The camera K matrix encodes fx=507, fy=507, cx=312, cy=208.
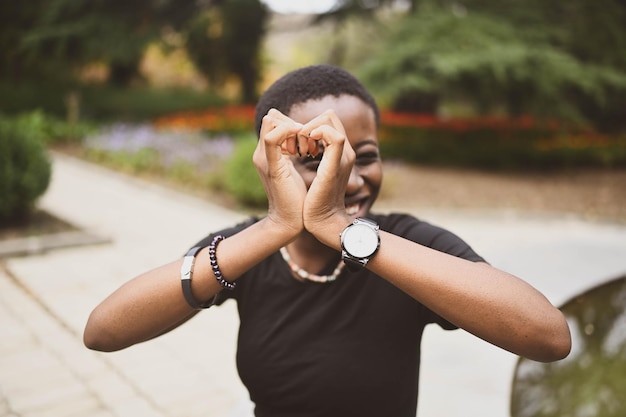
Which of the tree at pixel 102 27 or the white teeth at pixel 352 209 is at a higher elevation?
the tree at pixel 102 27

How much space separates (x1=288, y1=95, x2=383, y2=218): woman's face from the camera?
132 cm

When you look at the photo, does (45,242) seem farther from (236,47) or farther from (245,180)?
(236,47)

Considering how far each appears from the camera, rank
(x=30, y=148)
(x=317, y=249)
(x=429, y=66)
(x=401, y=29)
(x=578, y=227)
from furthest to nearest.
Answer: (x=401, y=29) < (x=429, y=66) < (x=578, y=227) < (x=30, y=148) < (x=317, y=249)

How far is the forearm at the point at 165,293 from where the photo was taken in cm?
122

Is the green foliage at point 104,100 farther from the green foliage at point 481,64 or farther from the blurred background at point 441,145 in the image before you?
the green foliage at point 481,64

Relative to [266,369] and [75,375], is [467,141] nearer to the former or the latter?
[75,375]

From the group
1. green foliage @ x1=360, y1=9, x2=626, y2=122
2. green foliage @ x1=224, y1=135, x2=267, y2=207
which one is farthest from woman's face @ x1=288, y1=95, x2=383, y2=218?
green foliage @ x1=360, y1=9, x2=626, y2=122

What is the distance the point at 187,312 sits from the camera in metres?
1.31

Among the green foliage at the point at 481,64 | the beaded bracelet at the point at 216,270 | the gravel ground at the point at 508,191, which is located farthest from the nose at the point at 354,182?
the green foliage at the point at 481,64

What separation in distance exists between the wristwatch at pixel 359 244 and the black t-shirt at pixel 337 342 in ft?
0.74

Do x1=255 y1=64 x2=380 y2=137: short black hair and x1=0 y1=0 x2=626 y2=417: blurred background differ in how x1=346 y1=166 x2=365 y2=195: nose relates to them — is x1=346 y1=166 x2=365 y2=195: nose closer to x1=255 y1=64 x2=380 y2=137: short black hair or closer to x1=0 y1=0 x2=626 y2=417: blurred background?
x1=255 y1=64 x2=380 y2=137: short black hair

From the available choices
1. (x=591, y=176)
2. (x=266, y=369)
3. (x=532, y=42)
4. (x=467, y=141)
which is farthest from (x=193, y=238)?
(x=591, y=176)

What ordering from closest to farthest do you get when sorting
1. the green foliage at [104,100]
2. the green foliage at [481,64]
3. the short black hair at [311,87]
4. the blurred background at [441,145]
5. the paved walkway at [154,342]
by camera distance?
the short black hair at [311,87]
the paved walkway at [154,342]
the blurred background at [441,145]
the green foliage at [481,64]
the green foliage at [104,100]

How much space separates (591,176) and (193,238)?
10941 mm
